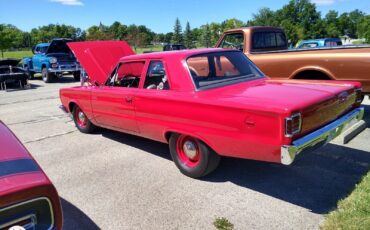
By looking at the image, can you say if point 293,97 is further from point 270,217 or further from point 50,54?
point 50,54

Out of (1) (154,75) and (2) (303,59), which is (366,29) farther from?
(1) (154,75)

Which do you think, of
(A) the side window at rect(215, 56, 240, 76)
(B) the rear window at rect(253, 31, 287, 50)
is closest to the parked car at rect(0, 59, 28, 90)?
(B) the rear window at rect(253, 31, 287, 50)

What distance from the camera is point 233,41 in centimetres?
847

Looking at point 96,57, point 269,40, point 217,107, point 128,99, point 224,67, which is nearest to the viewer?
point 217,107

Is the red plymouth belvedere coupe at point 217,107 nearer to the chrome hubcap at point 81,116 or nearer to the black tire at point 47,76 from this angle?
the chrome hubcap at point 81,116

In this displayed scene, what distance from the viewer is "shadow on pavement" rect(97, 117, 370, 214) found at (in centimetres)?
368

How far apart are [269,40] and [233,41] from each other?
873 mm

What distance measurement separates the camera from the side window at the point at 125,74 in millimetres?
5523

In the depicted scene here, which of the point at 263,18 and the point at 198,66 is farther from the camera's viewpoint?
the point at 263,18

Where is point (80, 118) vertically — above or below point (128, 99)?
below

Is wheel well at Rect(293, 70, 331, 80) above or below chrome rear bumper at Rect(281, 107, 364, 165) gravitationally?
above

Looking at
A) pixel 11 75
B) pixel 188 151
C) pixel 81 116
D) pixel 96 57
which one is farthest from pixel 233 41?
pixel 11 75

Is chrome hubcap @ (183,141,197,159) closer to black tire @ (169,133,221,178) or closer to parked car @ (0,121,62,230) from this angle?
black tire @ (169,133,221,178)

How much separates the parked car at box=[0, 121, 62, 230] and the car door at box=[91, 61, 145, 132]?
2.73 m
